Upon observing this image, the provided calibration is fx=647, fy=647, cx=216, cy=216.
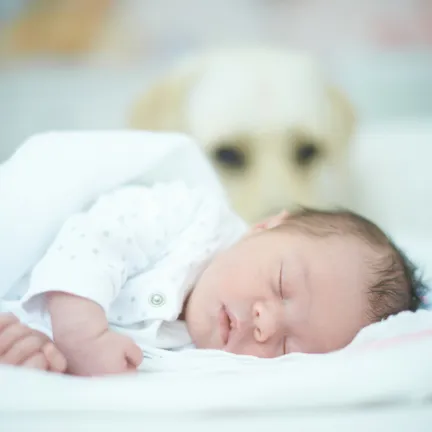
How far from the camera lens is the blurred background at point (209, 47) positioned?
1.27 m

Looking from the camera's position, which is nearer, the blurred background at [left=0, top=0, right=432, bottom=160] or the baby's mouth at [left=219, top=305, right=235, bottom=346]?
the baby's mouth at [left=219, top=305, right=235, bottom=346]

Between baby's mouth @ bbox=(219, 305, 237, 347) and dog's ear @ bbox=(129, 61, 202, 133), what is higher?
dog's ear @ bbox=(129, 61, 202, 133)

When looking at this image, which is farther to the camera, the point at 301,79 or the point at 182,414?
the point at 301,79

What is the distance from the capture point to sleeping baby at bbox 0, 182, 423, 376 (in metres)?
0.67

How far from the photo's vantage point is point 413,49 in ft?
4.44

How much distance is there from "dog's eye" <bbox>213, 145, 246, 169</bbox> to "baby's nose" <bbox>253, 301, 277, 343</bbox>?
1.79ft

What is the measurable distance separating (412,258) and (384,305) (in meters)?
0.24

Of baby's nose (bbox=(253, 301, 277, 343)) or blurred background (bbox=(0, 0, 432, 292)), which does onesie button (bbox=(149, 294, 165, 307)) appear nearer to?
baby's nose (bbox=(253, 301, 277, 343))

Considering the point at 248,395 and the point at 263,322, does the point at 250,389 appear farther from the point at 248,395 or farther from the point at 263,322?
the point at 263,322

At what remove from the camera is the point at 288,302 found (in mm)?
737

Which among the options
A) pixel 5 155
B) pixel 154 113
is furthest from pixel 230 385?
pixel 154 113

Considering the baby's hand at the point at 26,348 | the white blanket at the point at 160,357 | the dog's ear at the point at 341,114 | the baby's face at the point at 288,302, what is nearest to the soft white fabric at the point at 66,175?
the white blanket at the point at 160,357

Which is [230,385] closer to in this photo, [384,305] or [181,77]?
[384,305]

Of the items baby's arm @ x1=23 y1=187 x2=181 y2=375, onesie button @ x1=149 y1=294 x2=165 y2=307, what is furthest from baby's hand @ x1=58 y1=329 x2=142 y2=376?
onesie button @ x1=149 y1=294 x2=165 y2=307
